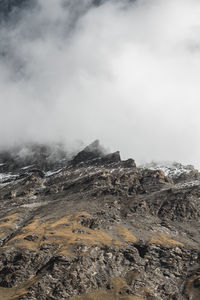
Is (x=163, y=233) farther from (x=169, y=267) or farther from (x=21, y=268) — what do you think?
(x=21, y=268)

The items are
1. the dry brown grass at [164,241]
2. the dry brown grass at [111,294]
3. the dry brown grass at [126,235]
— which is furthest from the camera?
the dry brown grass at [126,235]

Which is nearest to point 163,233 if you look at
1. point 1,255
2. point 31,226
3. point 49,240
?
point 49,240

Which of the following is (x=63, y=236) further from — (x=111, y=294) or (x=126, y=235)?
(x=111, y=294)

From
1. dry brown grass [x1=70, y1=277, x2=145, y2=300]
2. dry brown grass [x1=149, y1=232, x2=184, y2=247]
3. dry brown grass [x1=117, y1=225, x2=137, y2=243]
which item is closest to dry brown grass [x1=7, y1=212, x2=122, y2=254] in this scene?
dry brown grass [x1=117, y1=225, x2=137, y2=243]

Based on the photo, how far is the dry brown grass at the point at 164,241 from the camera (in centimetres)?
17150

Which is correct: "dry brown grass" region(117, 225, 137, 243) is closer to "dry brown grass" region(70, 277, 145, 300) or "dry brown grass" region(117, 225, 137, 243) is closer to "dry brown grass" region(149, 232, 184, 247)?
"dry brown grass" region(149, 232, 184, 247)

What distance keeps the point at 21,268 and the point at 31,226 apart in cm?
5700

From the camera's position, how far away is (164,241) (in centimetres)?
17662

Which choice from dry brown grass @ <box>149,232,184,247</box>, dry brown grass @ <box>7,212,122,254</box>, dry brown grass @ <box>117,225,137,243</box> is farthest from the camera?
dry brown grass @ <box>117,225,137,243</box>

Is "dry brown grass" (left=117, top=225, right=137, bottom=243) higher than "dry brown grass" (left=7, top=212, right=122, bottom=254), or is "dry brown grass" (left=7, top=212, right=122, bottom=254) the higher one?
"dry brown grass" (left=7, top=212, right=122, bottom=254)

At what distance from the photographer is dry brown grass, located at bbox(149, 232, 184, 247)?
563 ft

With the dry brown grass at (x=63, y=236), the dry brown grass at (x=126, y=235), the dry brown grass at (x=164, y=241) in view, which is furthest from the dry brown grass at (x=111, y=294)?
the dry brown grass at (x=164, y=241)

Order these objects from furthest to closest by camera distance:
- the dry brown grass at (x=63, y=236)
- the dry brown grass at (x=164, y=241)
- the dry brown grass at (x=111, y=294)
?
1. the dry brown grass at (x=164, y=241)
2. the dry brown grass at (x=63, y=236)
3. the dry brown grass at (x=111, y=294)

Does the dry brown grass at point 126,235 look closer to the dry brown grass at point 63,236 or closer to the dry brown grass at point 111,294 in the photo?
the dry brown grass at point 63,236
